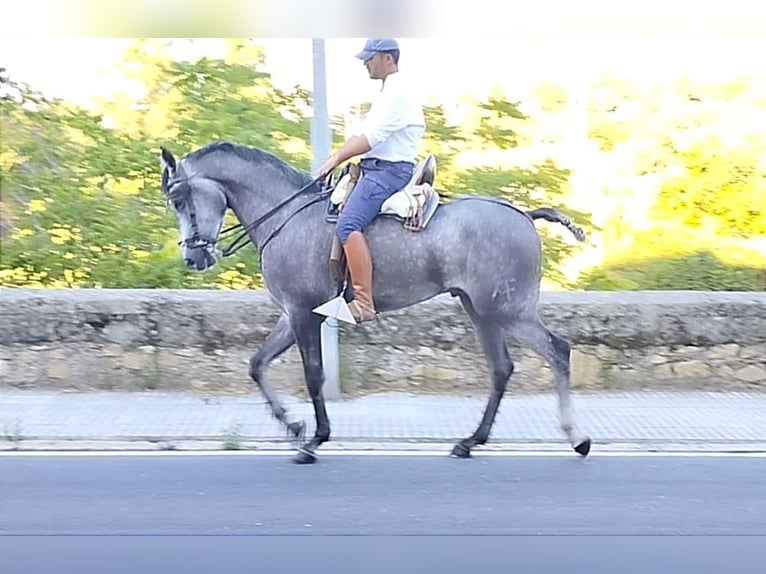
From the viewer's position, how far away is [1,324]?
930 centimetres

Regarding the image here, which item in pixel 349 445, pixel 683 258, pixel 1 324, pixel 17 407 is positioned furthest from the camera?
pixel 683 258

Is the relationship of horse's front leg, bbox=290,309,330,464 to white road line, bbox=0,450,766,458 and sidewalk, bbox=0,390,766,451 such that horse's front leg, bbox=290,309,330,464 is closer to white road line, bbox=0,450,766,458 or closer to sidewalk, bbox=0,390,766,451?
Answer: white road line, bbox=0,450,766,458

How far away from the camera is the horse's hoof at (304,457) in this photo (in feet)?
22.3

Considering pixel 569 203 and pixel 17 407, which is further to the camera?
pixel 569 203

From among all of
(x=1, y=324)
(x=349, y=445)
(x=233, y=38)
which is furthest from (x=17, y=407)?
(x=233, y=38)

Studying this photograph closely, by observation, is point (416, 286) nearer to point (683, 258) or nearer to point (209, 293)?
point (209, 293)

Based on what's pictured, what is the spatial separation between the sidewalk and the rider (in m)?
1.53

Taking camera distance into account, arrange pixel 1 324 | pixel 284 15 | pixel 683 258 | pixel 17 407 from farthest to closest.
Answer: pixel 683 258 < pixel 1 324 < pixel 17 407 < pixel 284 15

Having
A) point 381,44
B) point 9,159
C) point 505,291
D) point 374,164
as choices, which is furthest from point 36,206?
point 381,44

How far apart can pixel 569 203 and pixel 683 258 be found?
1333mm

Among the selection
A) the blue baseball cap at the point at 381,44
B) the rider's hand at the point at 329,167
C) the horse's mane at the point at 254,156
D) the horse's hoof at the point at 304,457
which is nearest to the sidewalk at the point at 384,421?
the horse's hoof at the point at 304,457

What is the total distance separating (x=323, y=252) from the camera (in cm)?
668

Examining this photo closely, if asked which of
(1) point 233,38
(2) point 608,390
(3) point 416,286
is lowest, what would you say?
(2) point 608,390

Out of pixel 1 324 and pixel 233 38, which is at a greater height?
pixel 233 38
